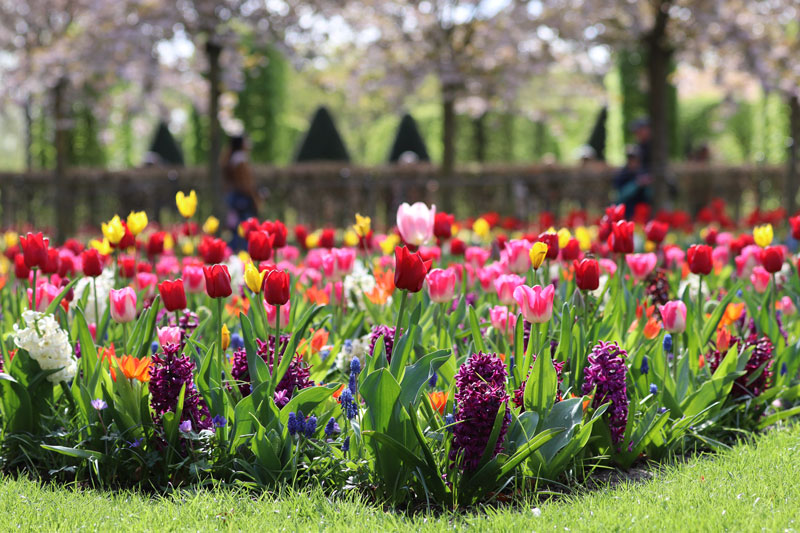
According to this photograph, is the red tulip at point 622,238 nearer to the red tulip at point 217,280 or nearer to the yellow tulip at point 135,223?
the red tulip at point 217,280

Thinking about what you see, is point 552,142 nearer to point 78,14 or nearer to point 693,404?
point 78,14

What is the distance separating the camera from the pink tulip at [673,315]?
331cm

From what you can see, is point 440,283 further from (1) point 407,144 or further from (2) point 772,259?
(1) point 407,144

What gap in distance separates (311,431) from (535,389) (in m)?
0.74

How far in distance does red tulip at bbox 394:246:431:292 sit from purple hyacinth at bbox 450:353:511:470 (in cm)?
33

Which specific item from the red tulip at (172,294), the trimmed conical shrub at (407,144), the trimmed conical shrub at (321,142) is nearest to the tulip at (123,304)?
the red tulip at (172,294)

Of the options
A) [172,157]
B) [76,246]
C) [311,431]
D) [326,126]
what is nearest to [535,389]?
[311,431]

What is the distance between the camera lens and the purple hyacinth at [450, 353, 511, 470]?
9.21 feet

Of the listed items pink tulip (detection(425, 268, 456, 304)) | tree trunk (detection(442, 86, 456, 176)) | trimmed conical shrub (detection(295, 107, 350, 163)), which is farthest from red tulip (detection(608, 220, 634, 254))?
trimmed conical shrub (detection(295, 107, 350, 163))

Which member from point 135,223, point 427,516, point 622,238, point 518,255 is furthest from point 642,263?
point 135,223

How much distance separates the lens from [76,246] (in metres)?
4.97

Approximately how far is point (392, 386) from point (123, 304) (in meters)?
1.19

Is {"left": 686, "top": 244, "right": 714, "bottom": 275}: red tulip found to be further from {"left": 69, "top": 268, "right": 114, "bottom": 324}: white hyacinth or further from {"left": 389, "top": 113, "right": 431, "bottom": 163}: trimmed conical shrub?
{"left": 389, "top": 113, "right": 431, "bottom": 163}: trimmed conical shrub

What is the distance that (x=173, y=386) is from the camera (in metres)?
3.06
